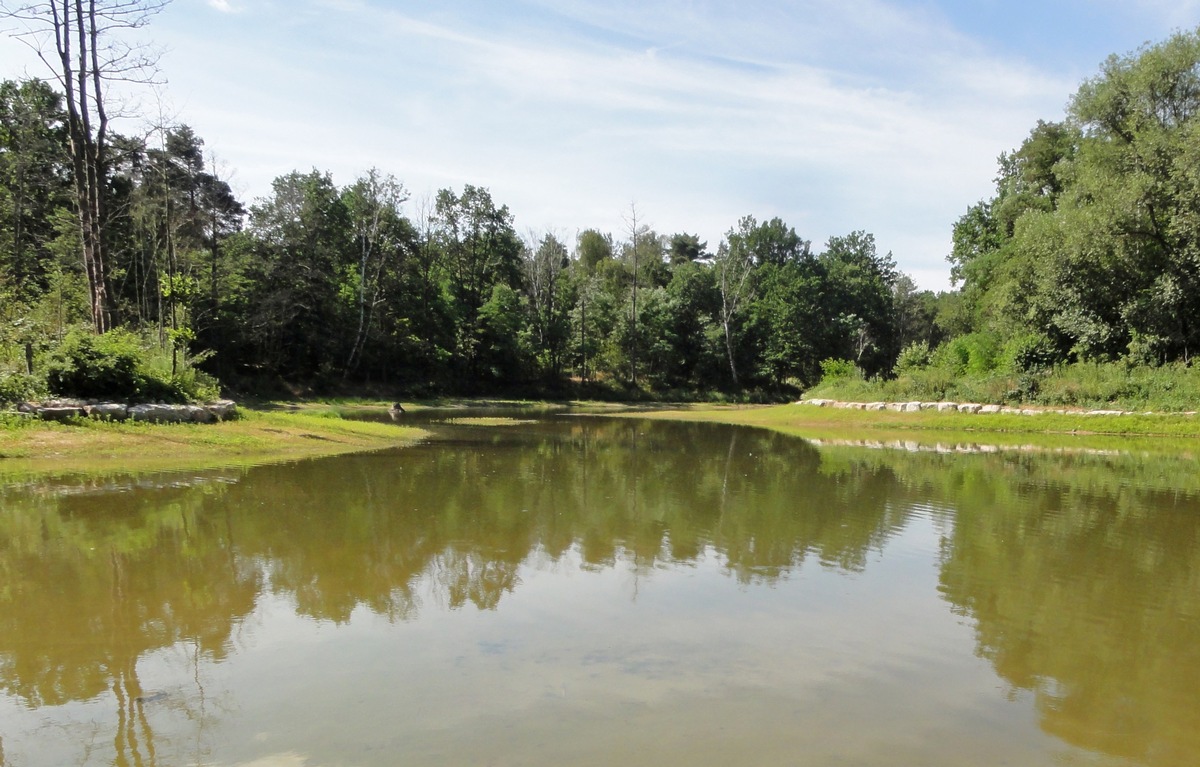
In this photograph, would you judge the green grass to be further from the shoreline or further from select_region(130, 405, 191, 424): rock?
select_region(130, 405, 191, 424): rock

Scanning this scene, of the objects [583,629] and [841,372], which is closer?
[583,629]

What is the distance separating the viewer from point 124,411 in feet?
51.5

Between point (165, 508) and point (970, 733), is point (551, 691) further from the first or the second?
point (165, 508)

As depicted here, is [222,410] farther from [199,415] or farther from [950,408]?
[950,408]

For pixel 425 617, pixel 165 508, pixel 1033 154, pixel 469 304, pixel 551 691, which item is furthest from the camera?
pixel 469 304

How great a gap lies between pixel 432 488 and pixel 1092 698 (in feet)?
32.6

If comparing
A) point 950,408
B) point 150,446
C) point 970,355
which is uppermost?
point 970,355

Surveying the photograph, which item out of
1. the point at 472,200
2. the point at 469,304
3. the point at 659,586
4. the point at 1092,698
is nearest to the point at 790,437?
the point at 659,586

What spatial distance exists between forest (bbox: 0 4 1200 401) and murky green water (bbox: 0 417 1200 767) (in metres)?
10.7

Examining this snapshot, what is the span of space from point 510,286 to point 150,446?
4801 centimetres

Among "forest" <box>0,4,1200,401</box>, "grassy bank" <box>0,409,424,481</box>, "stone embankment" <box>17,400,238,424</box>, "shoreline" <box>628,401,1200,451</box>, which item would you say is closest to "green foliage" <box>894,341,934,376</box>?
"forest" <box>0,4,1200,401</box>

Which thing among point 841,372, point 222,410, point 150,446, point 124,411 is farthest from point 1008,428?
point 124,411

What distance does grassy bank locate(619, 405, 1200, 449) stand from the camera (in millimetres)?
23672

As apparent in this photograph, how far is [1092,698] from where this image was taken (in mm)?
4762
